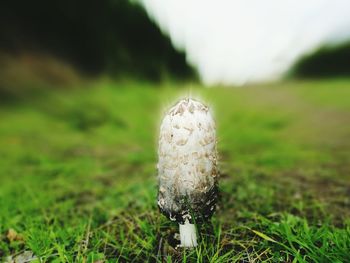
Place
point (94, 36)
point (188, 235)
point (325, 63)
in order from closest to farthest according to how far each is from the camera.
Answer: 1. point (188, 235)
2. point (94, 36)
3. point (325, 63)

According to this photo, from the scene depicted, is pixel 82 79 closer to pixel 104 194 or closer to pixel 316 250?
pixel 104 194

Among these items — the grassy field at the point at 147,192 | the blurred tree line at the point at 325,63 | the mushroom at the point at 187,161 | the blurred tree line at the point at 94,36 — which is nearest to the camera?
the mushroom at the point at 187,161

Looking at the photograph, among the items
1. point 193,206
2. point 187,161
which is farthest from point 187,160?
point 193,206

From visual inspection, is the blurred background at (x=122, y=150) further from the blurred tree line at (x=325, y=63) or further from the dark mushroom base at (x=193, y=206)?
the blurred tree line at (x=325, y=63)

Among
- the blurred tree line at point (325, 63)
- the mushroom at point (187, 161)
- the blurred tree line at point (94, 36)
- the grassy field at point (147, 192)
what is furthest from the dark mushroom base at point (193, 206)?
the blurred tree line at point (325, 63)

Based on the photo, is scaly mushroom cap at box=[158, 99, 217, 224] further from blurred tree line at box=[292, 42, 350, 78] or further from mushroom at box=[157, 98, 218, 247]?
blurred tree line at box=[292, 42, 350, 78]

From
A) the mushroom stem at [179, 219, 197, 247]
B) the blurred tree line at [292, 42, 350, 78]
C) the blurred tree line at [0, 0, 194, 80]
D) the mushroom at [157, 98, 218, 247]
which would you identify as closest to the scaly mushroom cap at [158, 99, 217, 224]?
the mushroom at [157, 98, 218, 247]

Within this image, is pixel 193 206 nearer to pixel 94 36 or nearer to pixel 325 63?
pixel 94 36

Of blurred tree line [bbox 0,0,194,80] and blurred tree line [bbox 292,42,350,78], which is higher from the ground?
blurred tree line [bbox 292,42,350,78]
